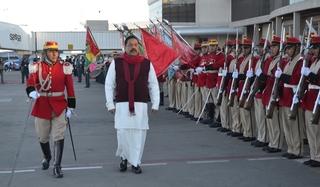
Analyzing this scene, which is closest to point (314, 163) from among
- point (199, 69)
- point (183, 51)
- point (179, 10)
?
point (199, 69)

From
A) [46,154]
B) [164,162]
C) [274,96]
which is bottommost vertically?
[164,162]

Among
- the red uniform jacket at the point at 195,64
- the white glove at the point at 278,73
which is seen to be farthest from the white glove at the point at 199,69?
the white glove at the point at 278,73

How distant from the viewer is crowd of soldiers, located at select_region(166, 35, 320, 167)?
29.7 ft

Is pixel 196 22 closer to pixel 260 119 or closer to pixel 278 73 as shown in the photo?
pixel 260 119

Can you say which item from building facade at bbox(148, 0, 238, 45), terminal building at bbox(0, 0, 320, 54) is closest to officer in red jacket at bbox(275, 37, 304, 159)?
terminal building at bbox(0, 0, 320, 54)

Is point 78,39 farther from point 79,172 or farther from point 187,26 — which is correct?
point 79,172

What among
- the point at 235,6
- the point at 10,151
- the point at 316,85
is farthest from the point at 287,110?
the point at 235,6

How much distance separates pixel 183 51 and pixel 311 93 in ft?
23.3

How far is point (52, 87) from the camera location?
8.56 meters

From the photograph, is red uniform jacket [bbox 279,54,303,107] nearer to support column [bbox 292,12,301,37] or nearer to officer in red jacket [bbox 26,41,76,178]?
officer in red jacket [bbox 26,41,76,178]

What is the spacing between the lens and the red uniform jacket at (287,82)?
9352mm

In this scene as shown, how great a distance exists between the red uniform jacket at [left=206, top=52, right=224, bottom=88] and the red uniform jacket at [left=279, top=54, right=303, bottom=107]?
12.5 ft

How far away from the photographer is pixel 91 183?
8.05m

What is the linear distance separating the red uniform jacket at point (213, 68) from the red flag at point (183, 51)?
57.0 inches
